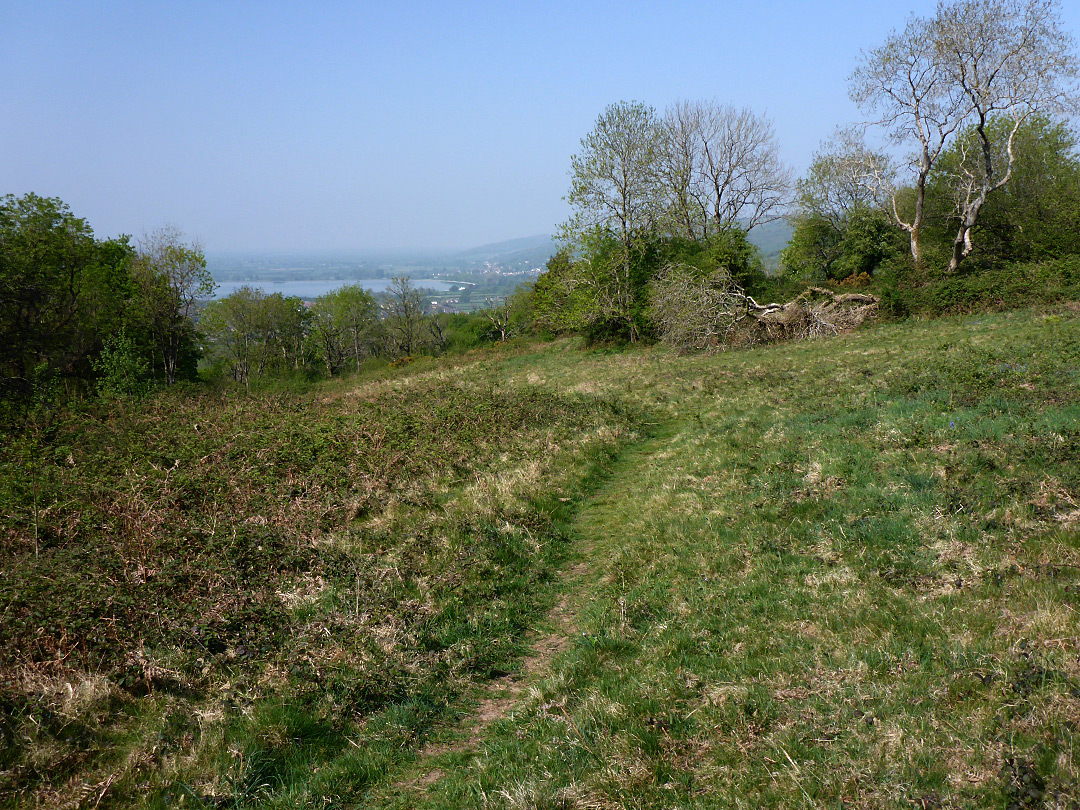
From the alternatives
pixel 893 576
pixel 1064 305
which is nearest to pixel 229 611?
pixel 893 576

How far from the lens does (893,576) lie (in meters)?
5.86

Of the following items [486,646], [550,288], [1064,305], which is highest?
[550,288]

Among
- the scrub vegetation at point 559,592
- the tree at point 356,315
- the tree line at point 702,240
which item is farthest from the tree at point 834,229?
the tree at point 356,315

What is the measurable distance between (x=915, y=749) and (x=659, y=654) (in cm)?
244

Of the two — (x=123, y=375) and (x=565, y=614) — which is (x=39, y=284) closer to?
(x=123, y=375)

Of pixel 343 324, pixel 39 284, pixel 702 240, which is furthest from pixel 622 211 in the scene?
pixel 343 324

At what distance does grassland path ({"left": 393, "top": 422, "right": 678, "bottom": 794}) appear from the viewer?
488 cm

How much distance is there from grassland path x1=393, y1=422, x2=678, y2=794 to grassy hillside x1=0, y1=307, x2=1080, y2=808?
0.14 feet

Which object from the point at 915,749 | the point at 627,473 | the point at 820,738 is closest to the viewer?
the point at 915,749

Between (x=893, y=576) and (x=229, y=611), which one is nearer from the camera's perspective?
(x=893, y=576)

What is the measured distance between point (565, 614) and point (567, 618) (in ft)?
0.32

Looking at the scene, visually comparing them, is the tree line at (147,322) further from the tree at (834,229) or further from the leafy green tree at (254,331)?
the tree at (834,229)

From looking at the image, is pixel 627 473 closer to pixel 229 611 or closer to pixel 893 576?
pixel 893 576

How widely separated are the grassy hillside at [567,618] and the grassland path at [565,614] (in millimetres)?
43
